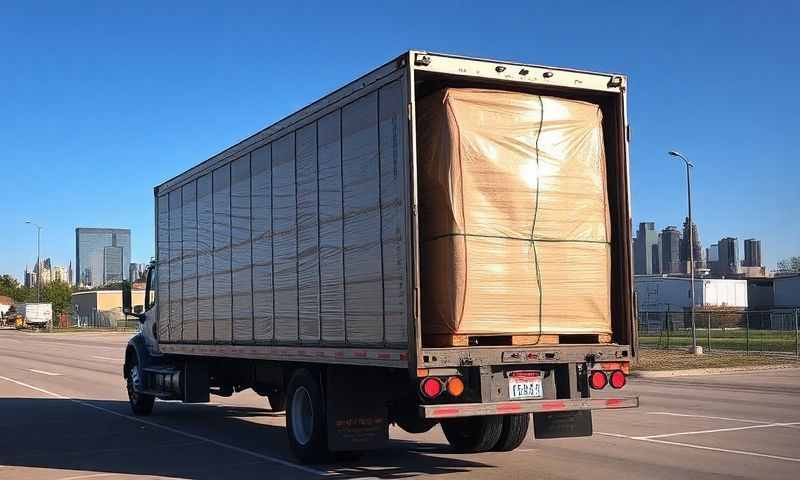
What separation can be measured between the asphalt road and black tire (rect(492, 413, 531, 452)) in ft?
0.62

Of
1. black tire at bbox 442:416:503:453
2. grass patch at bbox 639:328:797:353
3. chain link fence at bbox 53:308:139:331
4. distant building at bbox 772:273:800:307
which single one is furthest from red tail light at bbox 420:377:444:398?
chain link fence at bbox 53:308:139:331

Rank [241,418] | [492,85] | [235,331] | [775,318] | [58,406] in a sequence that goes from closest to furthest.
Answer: [492,85] < [235,331] < [241,418] < [58,406] < [775,318]

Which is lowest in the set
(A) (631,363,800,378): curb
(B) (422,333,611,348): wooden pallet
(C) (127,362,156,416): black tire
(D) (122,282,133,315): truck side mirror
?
(A) (631,363,800,378): curb

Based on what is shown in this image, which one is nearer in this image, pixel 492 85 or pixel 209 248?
pixel 492 85

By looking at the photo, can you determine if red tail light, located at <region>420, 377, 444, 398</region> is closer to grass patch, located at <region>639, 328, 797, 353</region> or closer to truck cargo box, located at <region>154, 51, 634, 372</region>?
truck cargo box, located at <region>154, 51, 634, 372</region>

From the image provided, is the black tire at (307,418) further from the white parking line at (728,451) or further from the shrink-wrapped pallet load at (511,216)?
the white parking line at (728,451)

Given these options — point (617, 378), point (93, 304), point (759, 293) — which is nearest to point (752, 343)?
point (617, 378)

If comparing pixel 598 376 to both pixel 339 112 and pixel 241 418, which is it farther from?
pixel 241 418

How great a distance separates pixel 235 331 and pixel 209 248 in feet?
5.44

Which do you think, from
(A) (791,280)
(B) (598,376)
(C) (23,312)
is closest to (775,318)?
(A) (791,280)

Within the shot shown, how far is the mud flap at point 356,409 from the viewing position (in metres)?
Answer: 9.66

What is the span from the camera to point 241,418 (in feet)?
51.3

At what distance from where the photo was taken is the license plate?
8.96m

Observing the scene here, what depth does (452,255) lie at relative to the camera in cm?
877
